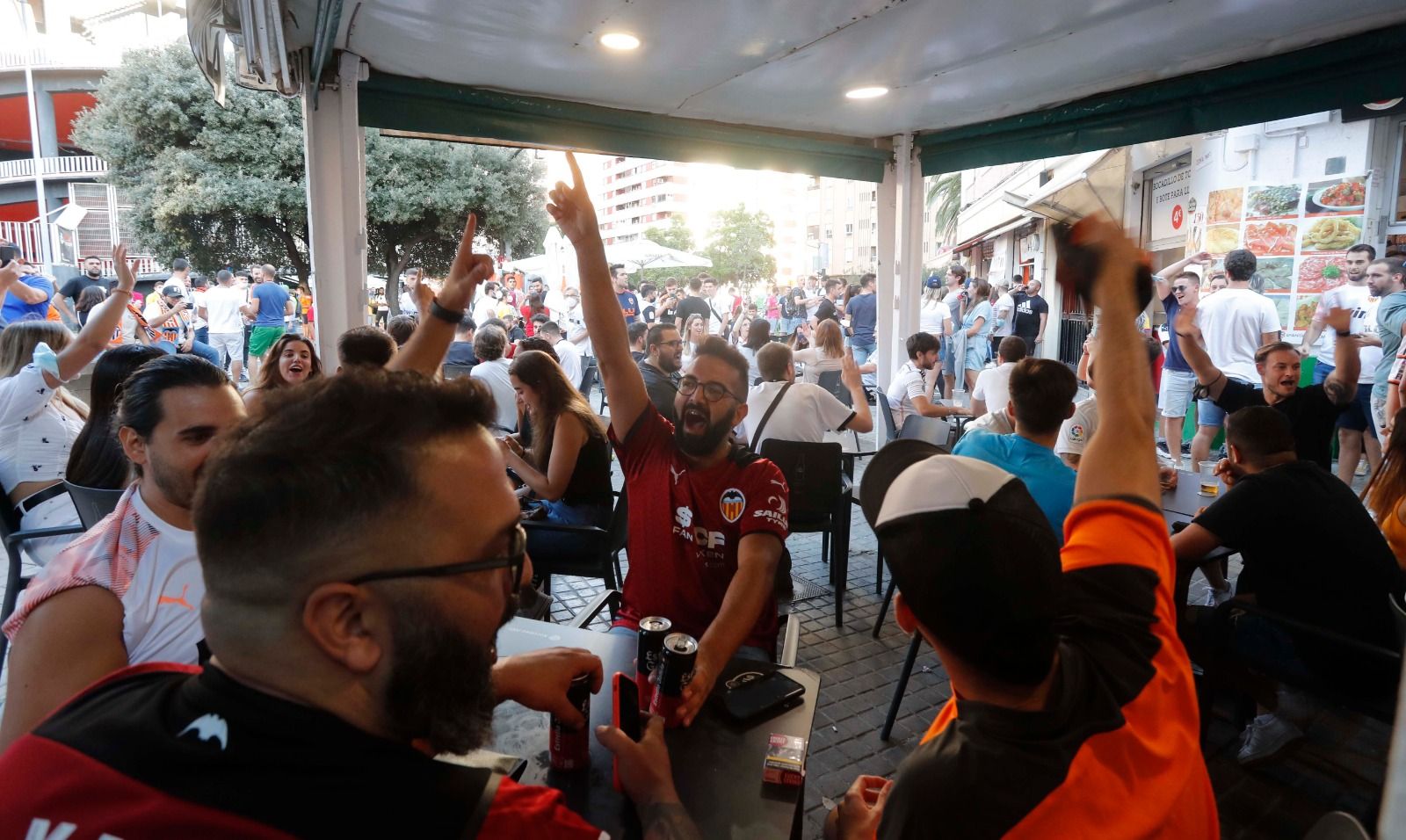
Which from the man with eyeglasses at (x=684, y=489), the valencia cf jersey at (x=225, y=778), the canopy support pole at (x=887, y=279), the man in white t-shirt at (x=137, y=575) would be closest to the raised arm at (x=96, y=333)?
the man in white t-shirt at (x=137, y=575)

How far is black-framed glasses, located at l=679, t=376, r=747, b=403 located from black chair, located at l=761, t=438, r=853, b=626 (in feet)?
5.59

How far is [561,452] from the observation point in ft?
12.8

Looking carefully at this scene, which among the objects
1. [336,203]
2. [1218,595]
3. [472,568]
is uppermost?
[336,203]

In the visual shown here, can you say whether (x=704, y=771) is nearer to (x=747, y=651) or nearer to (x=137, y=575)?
(x=747, y=651)

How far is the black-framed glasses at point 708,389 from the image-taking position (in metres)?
2.79

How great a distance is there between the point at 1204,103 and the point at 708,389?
4628mm

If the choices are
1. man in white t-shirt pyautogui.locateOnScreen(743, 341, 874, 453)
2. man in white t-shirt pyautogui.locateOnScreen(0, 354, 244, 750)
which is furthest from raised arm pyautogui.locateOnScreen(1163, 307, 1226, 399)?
man in white t-shirt pyautogui.locateOnScreen(0, 354, 244, 750)

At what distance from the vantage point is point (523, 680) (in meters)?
1.68

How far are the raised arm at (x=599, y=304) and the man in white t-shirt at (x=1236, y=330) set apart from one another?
20.3 feet

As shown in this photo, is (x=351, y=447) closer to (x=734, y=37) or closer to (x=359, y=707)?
(x=359, y=707)

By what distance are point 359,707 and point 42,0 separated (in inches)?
1191

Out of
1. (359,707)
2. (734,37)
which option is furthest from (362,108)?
(359,707)

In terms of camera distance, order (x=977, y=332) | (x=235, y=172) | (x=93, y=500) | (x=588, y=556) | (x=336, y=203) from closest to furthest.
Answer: (x=93, y=500), (x=588, y=556), (x=336, y=203), (x=977, y=332), (x=235, y=172)

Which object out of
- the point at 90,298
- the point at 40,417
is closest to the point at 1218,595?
the point at 40,417
